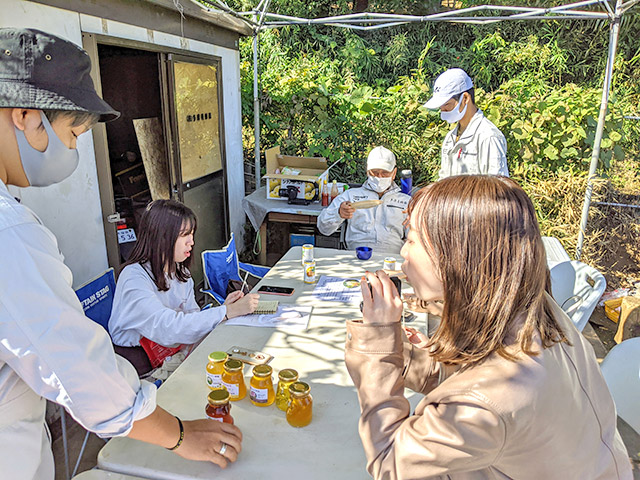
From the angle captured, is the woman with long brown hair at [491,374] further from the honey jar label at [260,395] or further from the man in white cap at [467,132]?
the man in white cap at [467,132]

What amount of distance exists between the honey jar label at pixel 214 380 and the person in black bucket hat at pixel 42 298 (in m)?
0.47

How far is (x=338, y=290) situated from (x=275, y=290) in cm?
36

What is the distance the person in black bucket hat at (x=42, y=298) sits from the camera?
2.97ft

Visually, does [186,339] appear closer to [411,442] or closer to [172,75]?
[411,442]

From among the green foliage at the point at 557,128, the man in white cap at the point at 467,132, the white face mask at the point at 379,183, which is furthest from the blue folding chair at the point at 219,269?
the green foliage at the point at 557,128

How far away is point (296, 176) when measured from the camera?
4.91 m

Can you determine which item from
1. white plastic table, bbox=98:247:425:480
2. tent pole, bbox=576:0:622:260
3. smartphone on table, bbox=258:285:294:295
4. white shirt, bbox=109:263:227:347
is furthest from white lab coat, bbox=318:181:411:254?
tent pole, bbox=576:0:622:260

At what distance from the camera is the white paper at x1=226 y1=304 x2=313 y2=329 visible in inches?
88.7

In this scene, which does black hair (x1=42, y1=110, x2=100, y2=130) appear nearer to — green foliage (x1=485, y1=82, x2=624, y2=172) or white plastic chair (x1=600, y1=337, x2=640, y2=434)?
white plastic chair (x1=600, y1=337, x2=640, y2=434)

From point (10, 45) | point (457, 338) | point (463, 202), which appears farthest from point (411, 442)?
point (10, 45)

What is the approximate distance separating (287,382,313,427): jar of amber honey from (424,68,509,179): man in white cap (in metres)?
2.66

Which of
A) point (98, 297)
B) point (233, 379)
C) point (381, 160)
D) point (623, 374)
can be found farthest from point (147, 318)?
point (381, 160)

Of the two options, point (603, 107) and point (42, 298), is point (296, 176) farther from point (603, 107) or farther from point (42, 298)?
point (42, 298)

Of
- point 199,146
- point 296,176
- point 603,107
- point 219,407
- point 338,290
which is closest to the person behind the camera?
point 219,407
